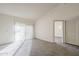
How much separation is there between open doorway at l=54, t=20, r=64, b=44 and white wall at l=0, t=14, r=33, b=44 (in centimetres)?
79

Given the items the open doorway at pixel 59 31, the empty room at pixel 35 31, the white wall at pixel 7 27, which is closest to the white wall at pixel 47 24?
the empty room at pixel 35 31

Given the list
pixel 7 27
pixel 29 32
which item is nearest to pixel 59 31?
pixel 29 32

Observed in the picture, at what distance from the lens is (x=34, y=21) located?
111 inches

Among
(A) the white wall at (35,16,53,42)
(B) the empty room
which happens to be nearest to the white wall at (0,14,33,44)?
(B) the empty room

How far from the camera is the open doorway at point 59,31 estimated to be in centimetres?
298

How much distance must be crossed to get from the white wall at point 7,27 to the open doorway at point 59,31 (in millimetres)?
789

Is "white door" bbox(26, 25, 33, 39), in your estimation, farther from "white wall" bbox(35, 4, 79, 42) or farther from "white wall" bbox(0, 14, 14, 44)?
"white wall" bbox(0, 14, 14, 44)

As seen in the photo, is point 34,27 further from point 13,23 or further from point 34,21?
point 13,23

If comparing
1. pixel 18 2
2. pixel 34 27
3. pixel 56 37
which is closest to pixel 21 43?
pixel 34 27

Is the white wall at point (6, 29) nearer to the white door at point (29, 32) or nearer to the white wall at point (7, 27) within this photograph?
the white wall at point (7, 27)

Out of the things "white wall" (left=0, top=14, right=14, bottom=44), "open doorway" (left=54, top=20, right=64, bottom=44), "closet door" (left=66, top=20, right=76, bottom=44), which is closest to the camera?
"white wall" (left=0, top=14, right=14, bottom=44)

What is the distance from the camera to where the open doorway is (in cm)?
298

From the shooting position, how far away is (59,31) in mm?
3096

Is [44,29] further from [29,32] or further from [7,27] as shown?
[7,27]
